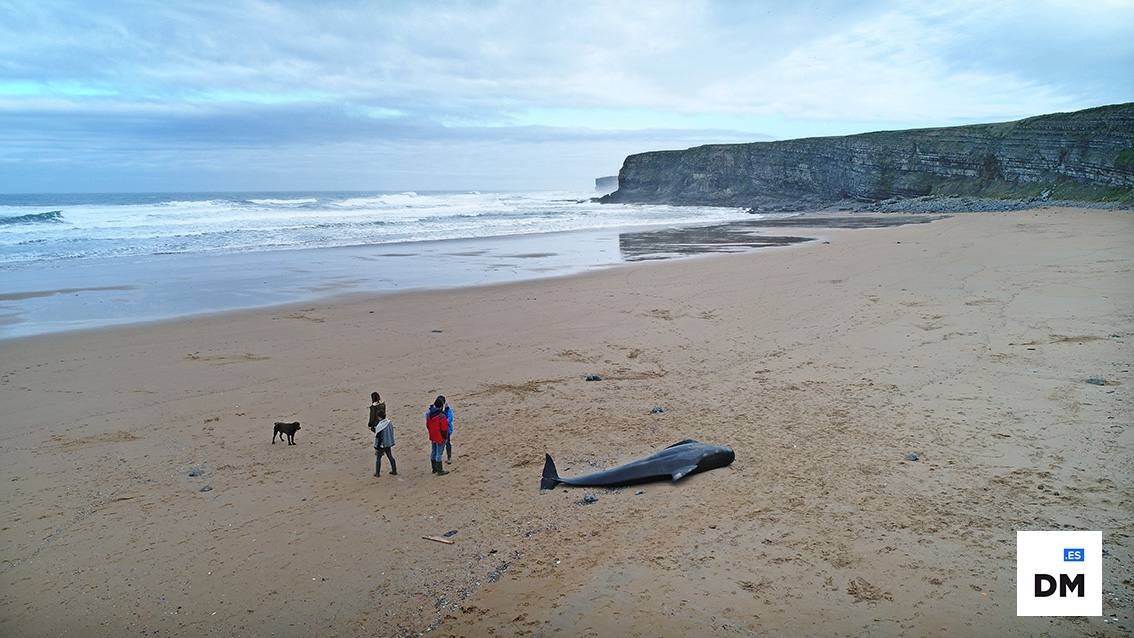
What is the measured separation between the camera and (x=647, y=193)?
8081 cm

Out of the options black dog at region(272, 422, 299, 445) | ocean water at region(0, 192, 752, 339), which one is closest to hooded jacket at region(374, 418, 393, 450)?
black dog at region(272, 422, 299, 445)

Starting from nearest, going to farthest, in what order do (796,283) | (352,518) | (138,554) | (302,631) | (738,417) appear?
(302,631) < (138,554) < (352,518) < (738,417) < (796,283)

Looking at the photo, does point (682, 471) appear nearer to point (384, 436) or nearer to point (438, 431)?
point (438, 431)

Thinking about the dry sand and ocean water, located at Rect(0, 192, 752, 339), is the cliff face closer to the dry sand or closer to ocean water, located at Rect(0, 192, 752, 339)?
ocean water, located at Rect(0, 192, 752, 339)

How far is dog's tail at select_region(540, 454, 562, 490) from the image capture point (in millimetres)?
6492

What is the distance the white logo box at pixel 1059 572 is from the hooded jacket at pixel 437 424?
5.11 m

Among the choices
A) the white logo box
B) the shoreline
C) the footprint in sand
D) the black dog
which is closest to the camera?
the white logo box

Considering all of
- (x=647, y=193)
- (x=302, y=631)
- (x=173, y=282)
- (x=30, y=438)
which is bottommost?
(x=302, y=631)

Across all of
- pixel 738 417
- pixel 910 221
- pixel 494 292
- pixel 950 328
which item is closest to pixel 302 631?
pixel 738 417

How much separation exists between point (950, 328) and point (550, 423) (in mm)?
7785

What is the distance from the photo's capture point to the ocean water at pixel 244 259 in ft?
55.6

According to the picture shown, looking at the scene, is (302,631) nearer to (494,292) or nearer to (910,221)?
(494,292)

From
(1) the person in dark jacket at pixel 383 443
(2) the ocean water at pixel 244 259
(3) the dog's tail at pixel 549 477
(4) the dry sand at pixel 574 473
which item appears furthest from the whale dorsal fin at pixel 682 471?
(2) the ocean water at pixel 244 259

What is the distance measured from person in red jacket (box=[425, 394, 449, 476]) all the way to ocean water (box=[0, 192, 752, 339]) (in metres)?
11.2
